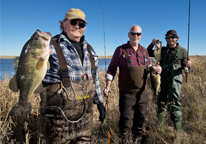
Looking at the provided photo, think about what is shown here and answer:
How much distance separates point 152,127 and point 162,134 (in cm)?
37

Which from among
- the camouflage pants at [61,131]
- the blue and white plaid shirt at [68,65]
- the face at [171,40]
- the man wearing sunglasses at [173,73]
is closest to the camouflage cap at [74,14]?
the blue and white plaid shirt at [68,65]

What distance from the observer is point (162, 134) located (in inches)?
135

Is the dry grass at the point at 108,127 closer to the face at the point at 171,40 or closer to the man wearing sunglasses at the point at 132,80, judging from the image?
the man wearing sunglasses at the point at 132,80

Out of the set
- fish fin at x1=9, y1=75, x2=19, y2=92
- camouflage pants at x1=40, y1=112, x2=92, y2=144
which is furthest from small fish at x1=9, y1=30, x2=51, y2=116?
camouflage pants at x1=40, y1=112, x2=92, y2=144

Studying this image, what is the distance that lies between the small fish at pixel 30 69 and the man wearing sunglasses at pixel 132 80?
1701 mm

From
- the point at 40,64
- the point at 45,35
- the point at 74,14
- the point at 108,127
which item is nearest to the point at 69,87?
the point at 40,64

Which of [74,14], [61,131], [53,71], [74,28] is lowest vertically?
[61,131]

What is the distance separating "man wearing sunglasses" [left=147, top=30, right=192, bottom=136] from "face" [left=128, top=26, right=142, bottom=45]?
88 centimetres

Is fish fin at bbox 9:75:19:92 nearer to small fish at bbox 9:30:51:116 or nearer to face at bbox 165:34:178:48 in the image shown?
small fish at bbox 9:30:51:116

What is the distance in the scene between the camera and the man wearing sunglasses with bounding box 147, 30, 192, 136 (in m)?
3.57

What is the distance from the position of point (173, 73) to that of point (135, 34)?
1.49m

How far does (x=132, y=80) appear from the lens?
293cm

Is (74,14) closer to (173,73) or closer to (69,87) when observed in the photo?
(69,87)

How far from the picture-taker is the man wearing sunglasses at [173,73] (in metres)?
3.57
